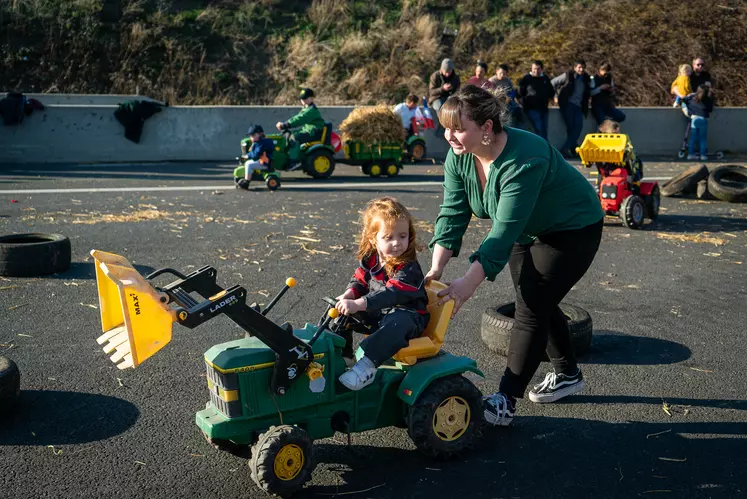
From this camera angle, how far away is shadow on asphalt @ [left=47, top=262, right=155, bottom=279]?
301 inches

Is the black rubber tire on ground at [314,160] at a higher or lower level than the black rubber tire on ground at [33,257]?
higher

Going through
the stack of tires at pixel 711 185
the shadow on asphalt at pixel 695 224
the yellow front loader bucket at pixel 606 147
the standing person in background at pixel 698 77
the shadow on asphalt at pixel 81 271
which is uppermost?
the standing person in background at pixel 698 77

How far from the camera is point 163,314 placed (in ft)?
11.7

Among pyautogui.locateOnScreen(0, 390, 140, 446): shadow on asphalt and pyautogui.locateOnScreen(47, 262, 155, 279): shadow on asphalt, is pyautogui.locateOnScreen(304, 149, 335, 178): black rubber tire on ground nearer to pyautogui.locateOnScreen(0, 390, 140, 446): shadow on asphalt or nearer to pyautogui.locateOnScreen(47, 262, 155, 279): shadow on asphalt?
pyautogui.locateOnScreen(47, 262, 155, 279): shadow on asphalt

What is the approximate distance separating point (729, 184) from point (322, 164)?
7.03 metres

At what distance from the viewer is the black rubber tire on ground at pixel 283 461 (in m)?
3.77

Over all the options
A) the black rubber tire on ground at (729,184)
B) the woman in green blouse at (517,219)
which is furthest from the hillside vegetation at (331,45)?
the woman in green blouse at (517,219)

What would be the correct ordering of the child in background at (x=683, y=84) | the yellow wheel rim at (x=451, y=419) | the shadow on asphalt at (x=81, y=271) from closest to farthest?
1. the yellow wheel rim at (x=451, y=419)
2. the shadow on asphalt at (x=81, y=271)
3. the child in background at (x=683, y=84)

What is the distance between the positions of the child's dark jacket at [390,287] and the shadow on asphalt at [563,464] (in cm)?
82

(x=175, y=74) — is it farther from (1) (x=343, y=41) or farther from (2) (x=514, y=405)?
(2) (x=514, y=405)

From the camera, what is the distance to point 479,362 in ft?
18.6

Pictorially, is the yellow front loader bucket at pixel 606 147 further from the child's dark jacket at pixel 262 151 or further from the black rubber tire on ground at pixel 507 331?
the child's dark jacket at pixel 262 151

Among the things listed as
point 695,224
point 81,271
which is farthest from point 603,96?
point 81,271

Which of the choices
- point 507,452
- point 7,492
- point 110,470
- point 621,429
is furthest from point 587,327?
point 7,492
